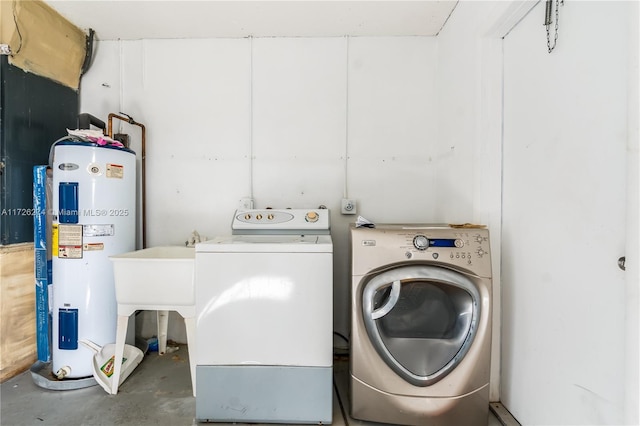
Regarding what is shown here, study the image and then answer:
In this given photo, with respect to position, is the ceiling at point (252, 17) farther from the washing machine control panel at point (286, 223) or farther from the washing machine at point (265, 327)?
the washing machine at point (265, 327)

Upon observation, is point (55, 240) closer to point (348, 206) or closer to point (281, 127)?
point (281, 127)

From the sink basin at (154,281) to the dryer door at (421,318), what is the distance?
88cm

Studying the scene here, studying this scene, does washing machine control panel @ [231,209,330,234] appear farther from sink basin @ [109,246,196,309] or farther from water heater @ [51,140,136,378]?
water heater @ [51,140,136,378]

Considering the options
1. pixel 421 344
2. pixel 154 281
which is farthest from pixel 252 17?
pixel 421 344

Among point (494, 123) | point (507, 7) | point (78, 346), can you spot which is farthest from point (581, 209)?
point (78, 346)

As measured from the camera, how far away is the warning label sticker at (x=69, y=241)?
1.50 meters

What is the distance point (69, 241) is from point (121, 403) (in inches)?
34.3

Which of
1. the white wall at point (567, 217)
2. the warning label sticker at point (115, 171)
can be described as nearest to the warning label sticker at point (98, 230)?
the warning label sticker at point (115, 171)

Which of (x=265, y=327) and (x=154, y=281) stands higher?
(x=154, y=281)

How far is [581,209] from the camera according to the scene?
946 mm

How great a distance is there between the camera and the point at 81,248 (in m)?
1.52

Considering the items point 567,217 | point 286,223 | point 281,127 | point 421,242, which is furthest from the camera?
point 281,127

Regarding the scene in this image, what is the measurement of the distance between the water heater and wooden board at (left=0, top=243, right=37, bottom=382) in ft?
0.86

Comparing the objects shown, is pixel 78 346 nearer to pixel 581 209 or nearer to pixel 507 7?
pixel 581 209
